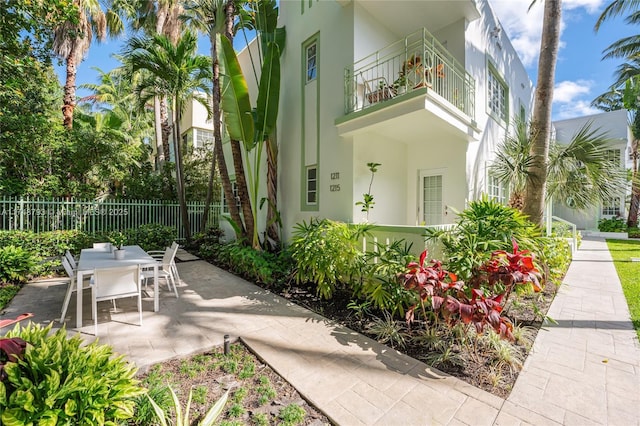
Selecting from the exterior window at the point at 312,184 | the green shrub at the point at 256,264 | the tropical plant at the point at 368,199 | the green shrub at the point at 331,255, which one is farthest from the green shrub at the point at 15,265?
the tropical plant at the point at 368,199

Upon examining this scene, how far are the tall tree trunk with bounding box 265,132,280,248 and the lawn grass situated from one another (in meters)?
8.55

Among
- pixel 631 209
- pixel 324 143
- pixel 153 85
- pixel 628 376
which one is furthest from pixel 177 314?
pixel 631 209

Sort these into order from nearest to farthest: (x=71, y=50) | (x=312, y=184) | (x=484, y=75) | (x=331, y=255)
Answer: (x=331, y=255), (x=484, y=75), (x=312, y=184), (x=71, y=50)

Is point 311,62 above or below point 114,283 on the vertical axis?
above

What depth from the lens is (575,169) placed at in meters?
7.68

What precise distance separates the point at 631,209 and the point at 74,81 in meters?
33.4

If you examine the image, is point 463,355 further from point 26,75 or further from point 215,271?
point 26,75

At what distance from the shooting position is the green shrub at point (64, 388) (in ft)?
6.35

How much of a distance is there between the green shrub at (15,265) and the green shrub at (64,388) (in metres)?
6.23

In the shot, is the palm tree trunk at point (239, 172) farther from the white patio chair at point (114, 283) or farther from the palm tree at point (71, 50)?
the palm tree at point (71, 50)

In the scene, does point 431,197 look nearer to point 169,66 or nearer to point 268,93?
point 268,93

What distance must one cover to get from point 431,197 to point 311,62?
5933 mm

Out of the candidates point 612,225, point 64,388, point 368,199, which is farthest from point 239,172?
point 612,225

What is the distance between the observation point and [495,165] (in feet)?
27.1
